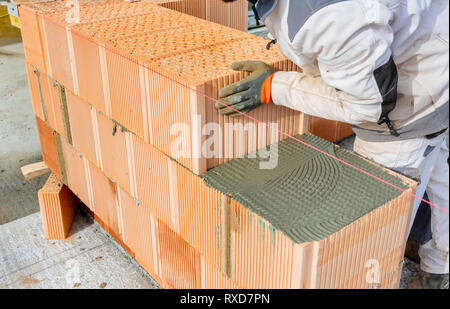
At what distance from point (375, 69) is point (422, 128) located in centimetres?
61

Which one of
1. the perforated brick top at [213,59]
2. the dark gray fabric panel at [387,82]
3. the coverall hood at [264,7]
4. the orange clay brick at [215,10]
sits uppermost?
the coverall hood at [264,7]

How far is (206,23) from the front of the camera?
3.26 m

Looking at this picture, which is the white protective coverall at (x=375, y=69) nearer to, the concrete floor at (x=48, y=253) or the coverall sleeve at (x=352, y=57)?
the coverall sleeve at (x=352, y=57)

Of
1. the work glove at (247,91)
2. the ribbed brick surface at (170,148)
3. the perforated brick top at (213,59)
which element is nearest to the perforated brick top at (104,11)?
the ribbed brick surface at (170,148)

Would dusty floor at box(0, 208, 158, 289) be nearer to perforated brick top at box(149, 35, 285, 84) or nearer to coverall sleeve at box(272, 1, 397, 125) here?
perforated brick top at box(149, 35, 285, 84)

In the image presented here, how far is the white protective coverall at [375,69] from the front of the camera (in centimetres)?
183

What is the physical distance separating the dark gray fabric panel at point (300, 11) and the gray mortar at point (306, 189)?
649 mm

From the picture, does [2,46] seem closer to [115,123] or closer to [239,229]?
[115,123]

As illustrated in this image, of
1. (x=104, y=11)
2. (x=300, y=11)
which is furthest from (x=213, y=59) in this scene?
(x=104, y=11)

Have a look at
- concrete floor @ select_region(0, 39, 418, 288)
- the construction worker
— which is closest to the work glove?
the construction worker

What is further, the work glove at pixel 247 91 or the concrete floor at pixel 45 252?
the concrete floor at pixel 45 252

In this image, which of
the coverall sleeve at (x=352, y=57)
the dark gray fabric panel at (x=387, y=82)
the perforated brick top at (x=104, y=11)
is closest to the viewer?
the coverall sleeve at (x=352, y=57)
